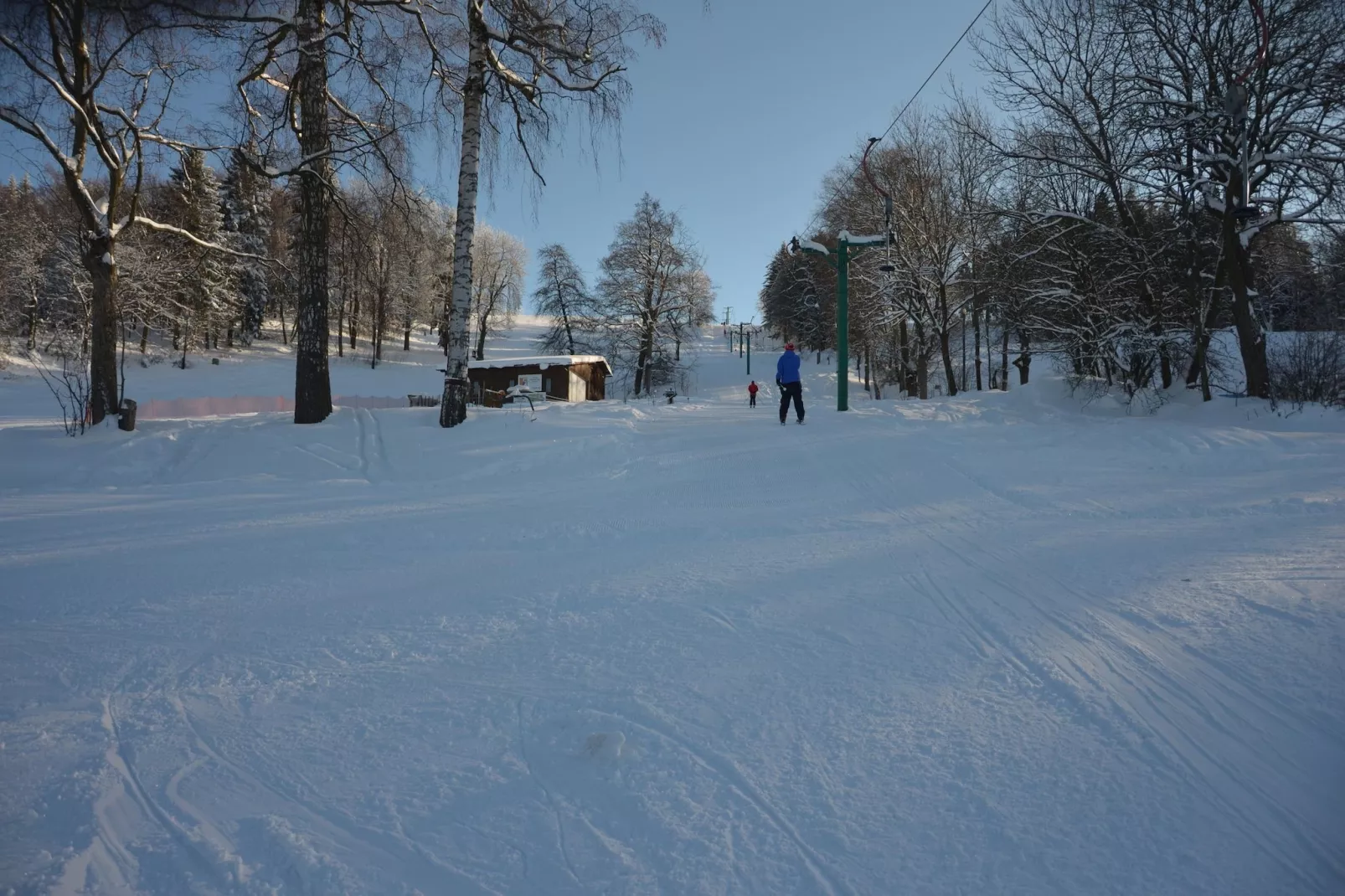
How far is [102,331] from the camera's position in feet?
30.6

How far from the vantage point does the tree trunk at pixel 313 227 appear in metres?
9.22

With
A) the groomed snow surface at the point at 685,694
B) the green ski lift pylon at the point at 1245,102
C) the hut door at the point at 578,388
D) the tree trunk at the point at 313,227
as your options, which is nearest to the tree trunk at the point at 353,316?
the hut door at the point at 578,388

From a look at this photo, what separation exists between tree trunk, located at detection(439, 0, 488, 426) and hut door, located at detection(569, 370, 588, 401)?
72.0ft

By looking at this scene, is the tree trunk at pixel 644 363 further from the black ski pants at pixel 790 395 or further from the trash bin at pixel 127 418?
the trash bin at pixel 127 418

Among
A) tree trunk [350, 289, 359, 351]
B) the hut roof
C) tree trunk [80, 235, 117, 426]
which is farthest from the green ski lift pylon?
tree trunk [350, 289, 359, 351]

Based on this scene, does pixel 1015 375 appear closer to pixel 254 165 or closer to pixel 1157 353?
pixel 1157 353

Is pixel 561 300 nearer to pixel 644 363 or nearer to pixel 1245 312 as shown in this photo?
pixel 644 363

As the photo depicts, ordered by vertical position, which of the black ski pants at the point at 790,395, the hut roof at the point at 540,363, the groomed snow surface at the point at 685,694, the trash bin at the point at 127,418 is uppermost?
the hut roof at the point at 540,363

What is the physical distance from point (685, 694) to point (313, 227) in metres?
9.69

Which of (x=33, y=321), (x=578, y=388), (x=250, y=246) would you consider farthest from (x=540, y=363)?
(x=33, y=321)

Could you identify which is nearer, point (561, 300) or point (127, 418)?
point (127, 418)

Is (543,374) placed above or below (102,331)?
above

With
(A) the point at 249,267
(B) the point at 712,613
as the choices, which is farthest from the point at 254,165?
(A) the point at 249,267

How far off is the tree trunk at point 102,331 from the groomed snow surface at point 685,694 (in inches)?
153
